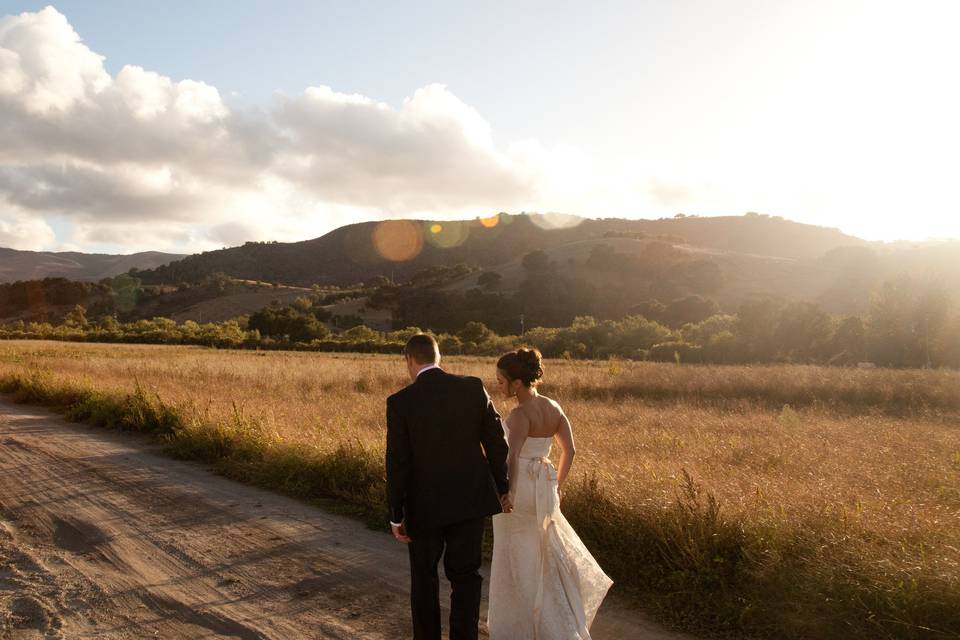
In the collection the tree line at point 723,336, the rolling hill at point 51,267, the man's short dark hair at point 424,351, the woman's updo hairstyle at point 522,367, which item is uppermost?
the rolling hill at point 51,267

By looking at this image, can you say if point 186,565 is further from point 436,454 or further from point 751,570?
point 751,570

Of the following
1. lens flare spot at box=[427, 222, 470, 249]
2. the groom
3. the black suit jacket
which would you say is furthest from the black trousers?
lens flare spot at box=[427, 222, 470, 249]

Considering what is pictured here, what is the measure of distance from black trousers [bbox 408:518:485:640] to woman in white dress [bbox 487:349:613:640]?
1.37 feet

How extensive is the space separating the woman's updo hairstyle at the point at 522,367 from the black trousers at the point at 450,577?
100 centimetres

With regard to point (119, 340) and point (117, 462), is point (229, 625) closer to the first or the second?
point (117, 462)

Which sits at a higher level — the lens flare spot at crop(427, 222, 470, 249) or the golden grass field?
the lens flare spot at crop(427, 222, 470, 249)

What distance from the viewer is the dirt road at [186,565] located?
4895 mm

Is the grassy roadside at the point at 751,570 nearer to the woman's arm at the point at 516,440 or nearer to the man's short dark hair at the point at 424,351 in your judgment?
the woman's arm at the point at 516,440

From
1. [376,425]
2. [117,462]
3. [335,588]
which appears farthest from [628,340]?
[335,588]

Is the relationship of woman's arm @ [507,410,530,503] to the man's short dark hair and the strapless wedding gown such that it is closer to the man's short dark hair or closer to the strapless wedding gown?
the strapless wedding gown

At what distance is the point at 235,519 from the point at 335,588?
8.14 feet

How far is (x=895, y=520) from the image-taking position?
555 centimetres

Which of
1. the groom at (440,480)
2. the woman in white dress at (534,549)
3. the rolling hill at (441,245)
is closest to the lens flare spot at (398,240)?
the rolling hill at (441,245)

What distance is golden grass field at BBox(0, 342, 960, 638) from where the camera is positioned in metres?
4.82
